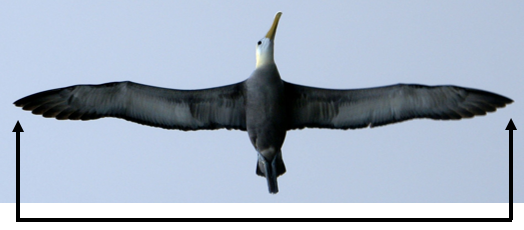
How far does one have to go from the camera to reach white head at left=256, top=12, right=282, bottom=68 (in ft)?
24.8

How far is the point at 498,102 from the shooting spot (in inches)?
297

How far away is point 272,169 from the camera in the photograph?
7.80 metres

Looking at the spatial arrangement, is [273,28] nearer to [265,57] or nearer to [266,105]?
[265,57]

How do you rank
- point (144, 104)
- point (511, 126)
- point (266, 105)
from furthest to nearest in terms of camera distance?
point (144, 104) → point (511, 126) → point (266, 105)

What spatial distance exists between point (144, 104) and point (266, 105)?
126cm

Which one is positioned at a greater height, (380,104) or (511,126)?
(380,104)

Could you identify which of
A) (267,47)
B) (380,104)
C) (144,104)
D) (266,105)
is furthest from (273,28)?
(144,104)

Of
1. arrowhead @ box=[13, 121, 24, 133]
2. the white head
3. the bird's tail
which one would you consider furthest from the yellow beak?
arrowhead @ box=[13, 121, 24, 133]

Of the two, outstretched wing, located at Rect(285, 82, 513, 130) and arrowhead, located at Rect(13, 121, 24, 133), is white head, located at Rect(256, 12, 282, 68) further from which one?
arrowhead, located at Rect(13, 121, 24, 133)

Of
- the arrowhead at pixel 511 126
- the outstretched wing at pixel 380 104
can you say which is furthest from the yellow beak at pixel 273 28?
the arrowhead at pixel 511 126

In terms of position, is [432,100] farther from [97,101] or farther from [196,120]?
[97,101]

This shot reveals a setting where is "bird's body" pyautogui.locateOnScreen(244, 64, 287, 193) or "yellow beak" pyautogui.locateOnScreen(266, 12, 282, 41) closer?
"bird's body" pyautogui.locateOnScreen(244, 64, 287, 193)

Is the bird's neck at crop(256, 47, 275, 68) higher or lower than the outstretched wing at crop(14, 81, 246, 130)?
higher

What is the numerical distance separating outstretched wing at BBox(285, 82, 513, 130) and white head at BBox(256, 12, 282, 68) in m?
0.32
